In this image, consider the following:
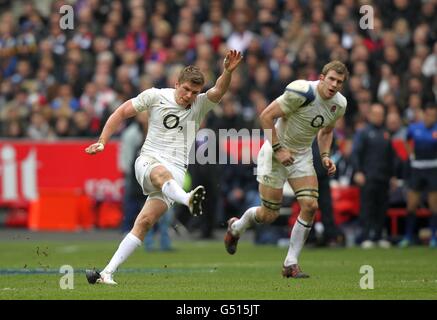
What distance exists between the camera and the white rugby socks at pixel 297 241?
555 inches

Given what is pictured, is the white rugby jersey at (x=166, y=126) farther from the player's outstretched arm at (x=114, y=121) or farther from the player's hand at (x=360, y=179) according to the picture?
the player's hand at (x=360, y=179)

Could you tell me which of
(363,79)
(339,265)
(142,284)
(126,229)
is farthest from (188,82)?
(363,79)

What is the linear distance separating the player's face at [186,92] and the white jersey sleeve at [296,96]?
4.27ft

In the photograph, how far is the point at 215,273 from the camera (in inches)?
593

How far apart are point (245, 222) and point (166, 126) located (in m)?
2.27

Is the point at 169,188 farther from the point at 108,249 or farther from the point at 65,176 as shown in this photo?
the point at 65,176

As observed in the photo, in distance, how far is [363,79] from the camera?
2522 centimetres

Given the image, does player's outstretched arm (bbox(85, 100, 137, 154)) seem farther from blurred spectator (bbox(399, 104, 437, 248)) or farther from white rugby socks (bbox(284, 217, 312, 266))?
blurred spectator (bbox(399, 104, 437, 248))

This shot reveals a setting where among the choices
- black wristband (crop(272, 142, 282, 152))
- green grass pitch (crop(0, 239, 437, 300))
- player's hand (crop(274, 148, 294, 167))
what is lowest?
green grass pitch (crop(0, 239, 437, 300))

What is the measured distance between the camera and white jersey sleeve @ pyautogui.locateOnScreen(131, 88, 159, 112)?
1300cm

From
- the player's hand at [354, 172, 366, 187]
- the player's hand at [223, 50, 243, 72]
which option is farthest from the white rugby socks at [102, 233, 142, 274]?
the player's hand at [354, 172, 366, 187]

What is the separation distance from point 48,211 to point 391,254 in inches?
385

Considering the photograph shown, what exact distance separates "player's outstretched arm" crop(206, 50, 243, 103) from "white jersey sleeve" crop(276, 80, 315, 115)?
3.10 feet

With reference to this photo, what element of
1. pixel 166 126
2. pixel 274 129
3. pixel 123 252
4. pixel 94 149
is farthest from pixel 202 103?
pixel 123 252
